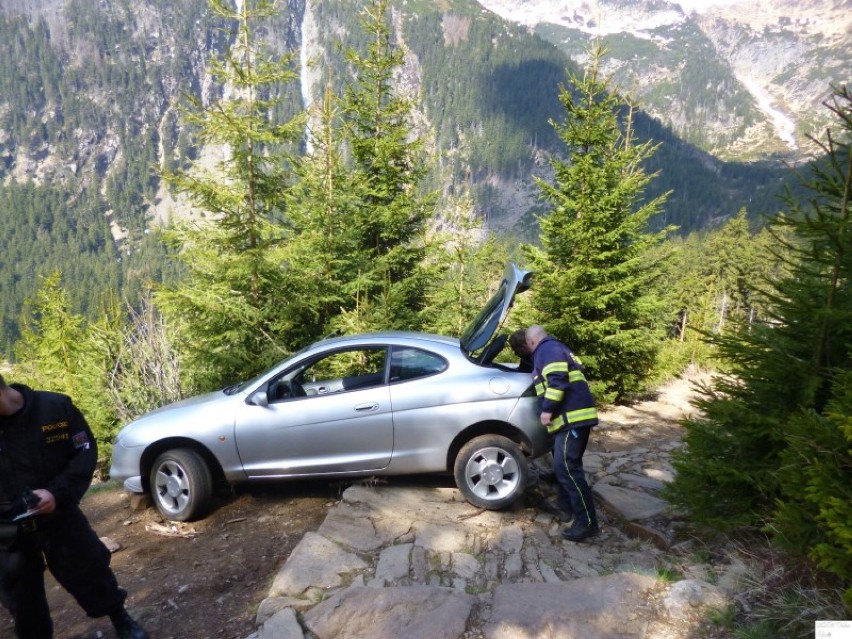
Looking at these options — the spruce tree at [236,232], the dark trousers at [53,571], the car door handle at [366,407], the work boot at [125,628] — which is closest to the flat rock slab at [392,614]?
the work boot at [125,628]

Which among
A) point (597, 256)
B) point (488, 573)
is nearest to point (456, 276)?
point (597, 256)

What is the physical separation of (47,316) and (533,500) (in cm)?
2228

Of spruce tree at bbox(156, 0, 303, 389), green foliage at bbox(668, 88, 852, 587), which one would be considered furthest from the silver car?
spruce tree at bbox(156, 0, 303, 389)

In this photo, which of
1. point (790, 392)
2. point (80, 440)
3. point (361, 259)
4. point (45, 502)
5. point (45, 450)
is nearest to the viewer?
point (45, 502)

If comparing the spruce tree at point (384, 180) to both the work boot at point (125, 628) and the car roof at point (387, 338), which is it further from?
the work boot at point (125, 628)

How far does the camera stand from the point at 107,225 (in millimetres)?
172250

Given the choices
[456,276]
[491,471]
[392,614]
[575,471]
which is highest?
[456,276]

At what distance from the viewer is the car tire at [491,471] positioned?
5.16 metres

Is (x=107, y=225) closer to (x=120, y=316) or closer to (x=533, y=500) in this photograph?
(x=120, y=316)

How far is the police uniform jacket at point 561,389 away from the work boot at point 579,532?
0.94 meters

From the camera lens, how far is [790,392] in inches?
162

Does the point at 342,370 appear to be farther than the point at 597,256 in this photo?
No

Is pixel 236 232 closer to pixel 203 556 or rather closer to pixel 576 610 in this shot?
pixel 203 556

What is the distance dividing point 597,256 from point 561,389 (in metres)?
6.18
